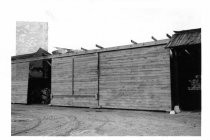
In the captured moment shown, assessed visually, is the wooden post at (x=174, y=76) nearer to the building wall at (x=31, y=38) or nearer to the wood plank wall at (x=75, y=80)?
the wood plank wall at (x=75, y=80)

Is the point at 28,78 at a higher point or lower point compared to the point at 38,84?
higher

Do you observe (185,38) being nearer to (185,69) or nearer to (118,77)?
(185,69)

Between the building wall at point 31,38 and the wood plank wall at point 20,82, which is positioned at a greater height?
the building wall at point 31,38

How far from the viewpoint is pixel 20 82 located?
25.7m

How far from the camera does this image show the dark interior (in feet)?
55.4

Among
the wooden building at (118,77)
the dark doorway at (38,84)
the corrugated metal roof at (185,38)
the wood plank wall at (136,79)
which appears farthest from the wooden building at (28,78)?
the corrugated metal roof at (185,38)

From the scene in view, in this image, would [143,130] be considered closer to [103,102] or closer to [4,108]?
[4,108]

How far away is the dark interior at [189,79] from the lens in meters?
16.9

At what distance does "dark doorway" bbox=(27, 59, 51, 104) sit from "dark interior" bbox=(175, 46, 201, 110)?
13223mm

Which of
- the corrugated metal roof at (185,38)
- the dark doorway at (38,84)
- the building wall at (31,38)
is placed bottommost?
the dark doorway at (38,84)

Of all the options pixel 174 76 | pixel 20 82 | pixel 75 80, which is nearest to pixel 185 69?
pixel 174 76

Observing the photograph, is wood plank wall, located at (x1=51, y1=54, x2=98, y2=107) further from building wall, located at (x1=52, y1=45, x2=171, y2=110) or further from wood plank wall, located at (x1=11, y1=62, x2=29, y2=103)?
wood plank wall, located at (x1=11, y1=62, x2=29, y2=103)

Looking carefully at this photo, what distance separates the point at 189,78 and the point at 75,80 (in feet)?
28.8

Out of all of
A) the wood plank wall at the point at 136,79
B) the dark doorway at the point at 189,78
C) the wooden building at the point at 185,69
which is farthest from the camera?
the dark doorway at the point at 189,78
